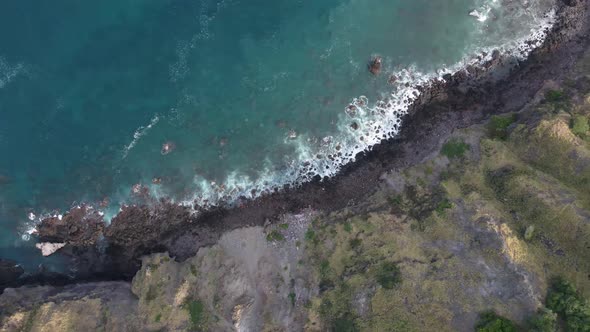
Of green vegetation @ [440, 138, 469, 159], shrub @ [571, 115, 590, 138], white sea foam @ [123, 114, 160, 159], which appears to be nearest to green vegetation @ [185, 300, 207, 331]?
white sea foam @ [123, 114, 160, 159]

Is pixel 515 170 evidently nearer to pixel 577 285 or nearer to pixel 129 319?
pixel 577 285

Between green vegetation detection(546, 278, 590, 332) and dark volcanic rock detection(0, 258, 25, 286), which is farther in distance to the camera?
dark volcanic rock detection(0, 258, 25, 286)

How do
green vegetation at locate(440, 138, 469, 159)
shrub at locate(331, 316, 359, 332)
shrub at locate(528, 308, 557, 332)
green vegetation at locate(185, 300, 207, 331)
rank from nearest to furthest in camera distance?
shrub at locate(528, 308, 557, 332) < shrub at locate(331, 316, 359, 332) < green vegetation at locate(185, 300, 207, 331) < green vegetation at locate(440, 138, 469, 159)

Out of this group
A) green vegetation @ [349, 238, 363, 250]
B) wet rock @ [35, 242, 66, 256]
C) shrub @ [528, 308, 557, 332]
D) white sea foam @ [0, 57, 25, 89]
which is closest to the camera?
shrub @ [528, 308, 557, 332]

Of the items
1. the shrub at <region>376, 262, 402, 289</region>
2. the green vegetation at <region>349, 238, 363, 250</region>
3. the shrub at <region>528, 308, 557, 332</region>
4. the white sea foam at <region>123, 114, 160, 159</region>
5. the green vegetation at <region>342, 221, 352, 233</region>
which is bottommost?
the shrub at <region>528, 308, 557, 332</region>

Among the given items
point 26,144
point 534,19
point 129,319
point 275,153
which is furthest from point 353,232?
point 26,144

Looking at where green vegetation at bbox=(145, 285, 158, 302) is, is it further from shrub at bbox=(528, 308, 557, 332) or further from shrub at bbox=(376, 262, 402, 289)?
shrub at bbox=(528, 308, 557, 332)

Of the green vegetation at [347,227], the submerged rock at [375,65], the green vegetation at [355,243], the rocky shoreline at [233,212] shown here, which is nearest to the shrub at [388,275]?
the green vegetation at [355,243]

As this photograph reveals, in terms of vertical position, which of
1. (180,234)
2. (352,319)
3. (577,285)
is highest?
(180,234)
